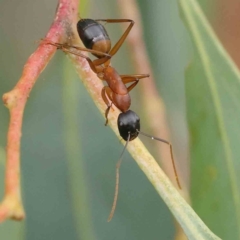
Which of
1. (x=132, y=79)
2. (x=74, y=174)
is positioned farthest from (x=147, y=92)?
(x=74, y=174)

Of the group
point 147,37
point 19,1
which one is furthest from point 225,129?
point 19,1

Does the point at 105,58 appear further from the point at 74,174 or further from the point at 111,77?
the point at 74,174

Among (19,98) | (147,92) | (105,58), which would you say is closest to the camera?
(19,98)

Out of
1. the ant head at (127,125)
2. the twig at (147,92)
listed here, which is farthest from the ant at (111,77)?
the twig at (147,92)

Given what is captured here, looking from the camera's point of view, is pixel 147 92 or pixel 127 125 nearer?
pixel 127 125

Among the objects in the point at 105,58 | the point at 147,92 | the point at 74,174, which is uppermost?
the point at 105,58

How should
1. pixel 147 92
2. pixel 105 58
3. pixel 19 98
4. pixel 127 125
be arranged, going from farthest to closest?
pixel 147 92, pixel 105 58, pixel 127 125, pixel 19 98

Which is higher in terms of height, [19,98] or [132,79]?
[19,98]

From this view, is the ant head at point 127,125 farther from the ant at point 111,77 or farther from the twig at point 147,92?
the twig at point 147,92

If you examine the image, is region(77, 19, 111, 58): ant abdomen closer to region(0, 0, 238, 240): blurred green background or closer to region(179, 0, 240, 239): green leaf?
region(0, 0, 238, 240): blurred green background
